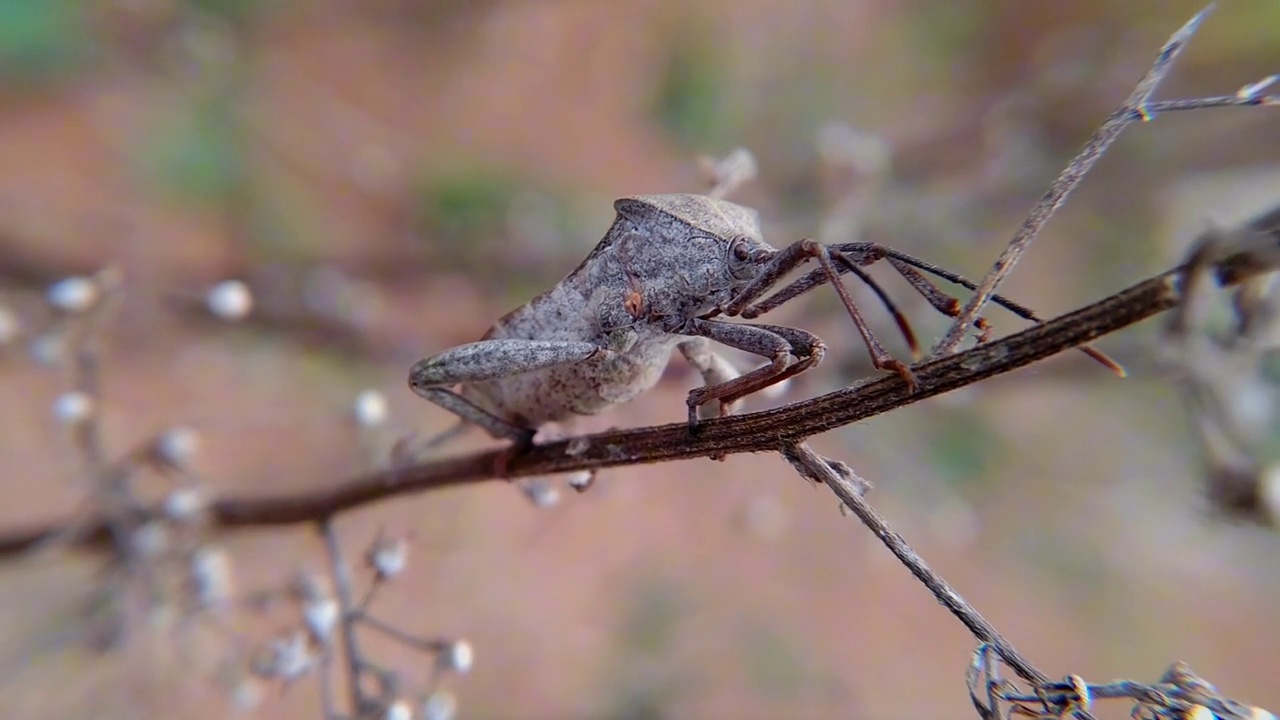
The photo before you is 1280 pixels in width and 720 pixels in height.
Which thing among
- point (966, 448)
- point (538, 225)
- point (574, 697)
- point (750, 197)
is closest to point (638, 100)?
point (538, 225)

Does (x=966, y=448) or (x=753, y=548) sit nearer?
(x=966, y=448)

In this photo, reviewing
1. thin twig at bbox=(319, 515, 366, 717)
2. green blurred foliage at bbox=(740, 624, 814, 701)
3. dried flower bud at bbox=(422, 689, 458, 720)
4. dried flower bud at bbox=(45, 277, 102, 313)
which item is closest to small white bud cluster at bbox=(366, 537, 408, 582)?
thin twig at bbox=(319, 515, 366, 717)

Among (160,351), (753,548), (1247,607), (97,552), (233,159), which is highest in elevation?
(233,159)

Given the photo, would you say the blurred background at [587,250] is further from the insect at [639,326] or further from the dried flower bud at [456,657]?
the insect at [639,326]

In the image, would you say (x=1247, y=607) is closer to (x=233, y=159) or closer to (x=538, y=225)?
(x=538, y=225)

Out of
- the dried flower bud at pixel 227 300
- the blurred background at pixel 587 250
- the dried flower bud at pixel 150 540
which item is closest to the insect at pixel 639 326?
the dried flower bud at pixel 227 300

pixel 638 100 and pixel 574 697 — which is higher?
pixel 638 100

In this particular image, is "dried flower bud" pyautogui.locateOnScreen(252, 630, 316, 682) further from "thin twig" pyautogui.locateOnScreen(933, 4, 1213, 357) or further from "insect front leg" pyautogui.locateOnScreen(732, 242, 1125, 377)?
"thin twig" pyautogui.locateOnScreen(933, 4, 1213, 357)
